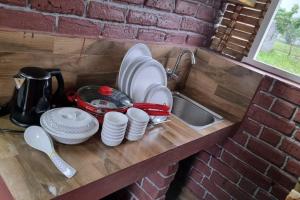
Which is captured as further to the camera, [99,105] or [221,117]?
[221,117]

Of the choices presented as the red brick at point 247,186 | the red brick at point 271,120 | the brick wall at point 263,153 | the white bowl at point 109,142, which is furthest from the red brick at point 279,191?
the white bowl at point 109,142

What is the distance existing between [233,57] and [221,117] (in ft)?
1.41

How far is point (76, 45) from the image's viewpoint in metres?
1.11

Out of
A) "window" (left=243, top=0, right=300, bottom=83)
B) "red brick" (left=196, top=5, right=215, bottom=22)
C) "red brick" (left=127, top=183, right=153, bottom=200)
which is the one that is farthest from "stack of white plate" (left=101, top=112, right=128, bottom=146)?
"window" (left=243, top=0, right=300, bottom=83)

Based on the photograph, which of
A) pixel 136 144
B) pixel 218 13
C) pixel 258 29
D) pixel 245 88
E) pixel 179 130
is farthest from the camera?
pixel 218 13

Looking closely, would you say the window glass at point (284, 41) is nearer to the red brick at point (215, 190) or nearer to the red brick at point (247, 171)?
the red brick at point (247, 171)

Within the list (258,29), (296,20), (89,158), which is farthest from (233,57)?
(89,158)

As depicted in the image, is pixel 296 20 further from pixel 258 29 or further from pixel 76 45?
pixel 76 45

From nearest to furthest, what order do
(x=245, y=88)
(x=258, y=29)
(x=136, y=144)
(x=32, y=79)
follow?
(x=32, y=79), (x=136, y=144), (x=245, y=88), (x=258, y=29)

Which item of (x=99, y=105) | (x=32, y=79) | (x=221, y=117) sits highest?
(x=32, y=79)

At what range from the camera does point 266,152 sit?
150 cm

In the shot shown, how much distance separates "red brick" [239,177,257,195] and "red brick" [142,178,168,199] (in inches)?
18.5

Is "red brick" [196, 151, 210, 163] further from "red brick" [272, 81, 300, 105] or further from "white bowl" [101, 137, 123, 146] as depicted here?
"white bowl" [101, 137, 123, 146]

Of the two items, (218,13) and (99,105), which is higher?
(218,13)
